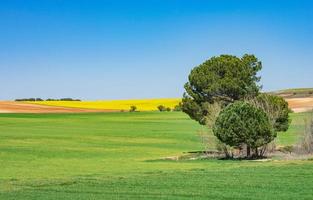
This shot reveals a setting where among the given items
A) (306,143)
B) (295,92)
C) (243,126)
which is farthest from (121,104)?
(243,126)

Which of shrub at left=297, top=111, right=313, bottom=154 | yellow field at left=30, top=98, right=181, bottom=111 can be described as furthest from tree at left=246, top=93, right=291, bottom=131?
yellow field at left=30, top=98, right=181, bottom=111

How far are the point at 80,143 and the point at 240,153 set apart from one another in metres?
20.7

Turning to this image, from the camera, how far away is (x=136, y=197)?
842 inches

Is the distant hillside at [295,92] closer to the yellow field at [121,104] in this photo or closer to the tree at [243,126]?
the yellow field at [121,104]

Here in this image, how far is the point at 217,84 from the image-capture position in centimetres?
5331

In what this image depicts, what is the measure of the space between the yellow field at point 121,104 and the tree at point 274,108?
103848 millimetres

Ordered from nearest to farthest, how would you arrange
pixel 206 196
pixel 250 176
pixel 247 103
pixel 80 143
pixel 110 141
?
pixel 206 196 → pixel 250 176 → pixel 247 103 → pixel 80 143 → pixel 110 141

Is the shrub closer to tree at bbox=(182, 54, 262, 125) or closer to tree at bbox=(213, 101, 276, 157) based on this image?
tree at bbox=(213, 101, 276, 157)

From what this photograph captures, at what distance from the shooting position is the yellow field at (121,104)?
518 ft

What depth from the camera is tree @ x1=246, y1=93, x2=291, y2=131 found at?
161 feet

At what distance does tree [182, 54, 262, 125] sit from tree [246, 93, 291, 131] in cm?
261

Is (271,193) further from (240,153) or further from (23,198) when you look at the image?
(240,153)

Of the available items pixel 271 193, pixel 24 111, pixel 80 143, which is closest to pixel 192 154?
pixel 80 143

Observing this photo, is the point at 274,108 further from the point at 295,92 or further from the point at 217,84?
the point at 295,92
